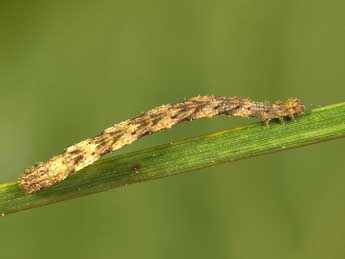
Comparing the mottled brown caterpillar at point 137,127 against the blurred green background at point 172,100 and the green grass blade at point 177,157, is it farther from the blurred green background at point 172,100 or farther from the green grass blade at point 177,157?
the blurred green background at point 172,100

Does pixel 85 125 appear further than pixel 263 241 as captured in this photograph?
Yes

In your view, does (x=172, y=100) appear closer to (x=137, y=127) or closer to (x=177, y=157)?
(x=137, y=127)

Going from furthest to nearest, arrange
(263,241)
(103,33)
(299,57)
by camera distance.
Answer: (103,33) → (299,57) → (263,241)

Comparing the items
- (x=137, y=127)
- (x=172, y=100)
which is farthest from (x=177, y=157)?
(x=172, y=100)

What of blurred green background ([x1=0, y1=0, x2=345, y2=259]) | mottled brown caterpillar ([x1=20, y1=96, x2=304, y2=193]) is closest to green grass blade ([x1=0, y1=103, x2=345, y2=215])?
mottled brown caterpillar ([x1=20, y1=96, x2=304, y2=193])

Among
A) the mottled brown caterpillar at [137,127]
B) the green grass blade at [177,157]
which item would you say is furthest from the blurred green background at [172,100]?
the green grass blade at [177,157]

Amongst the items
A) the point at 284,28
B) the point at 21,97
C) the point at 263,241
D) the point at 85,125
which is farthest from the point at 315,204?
the point at 21,97

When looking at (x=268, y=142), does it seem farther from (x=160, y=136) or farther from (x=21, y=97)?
(x=21, y=97)

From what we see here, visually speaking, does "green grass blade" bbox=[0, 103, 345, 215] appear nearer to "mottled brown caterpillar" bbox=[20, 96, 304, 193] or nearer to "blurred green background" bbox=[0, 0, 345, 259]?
"mottled brown caterpillar" bbox=[20, 96, 304, 193]
